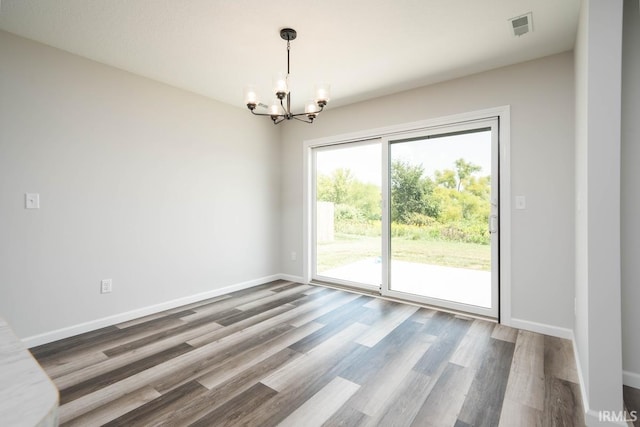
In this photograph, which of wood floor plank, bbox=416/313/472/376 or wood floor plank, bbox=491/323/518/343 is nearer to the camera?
wood floor plank, bbox=416/313/472/376

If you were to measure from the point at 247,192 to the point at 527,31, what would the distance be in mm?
3617

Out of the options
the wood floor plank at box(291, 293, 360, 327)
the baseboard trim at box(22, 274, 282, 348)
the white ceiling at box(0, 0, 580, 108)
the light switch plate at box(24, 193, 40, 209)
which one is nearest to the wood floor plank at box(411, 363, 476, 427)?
the wood floor plank at box(291, 293, 360, 327)

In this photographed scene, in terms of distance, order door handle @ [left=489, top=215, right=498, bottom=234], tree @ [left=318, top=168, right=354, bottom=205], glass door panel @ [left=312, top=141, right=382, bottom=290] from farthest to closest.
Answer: tree @ [left=318, top=168, right=354, bottom=205] < glass door panel @ [left=312, top=141, right=382, bottom=290] < door handle @ [left=489, top=215, right=498, bottom=234]

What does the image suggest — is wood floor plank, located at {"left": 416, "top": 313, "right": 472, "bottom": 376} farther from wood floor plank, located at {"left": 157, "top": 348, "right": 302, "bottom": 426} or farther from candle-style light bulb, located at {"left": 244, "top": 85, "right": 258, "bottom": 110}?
candle-style light bulb, located at {"left": 244, "top": 85, "right": 258, "bottom": 110}

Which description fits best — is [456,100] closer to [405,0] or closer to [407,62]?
[407,62]

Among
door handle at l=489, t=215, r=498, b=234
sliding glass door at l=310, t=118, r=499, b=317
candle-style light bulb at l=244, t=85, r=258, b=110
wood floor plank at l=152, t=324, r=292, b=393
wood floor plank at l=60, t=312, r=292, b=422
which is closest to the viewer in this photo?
wood floor plank at l=60, t=312, r=292, b=422

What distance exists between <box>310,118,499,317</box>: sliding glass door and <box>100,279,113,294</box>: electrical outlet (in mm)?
2613

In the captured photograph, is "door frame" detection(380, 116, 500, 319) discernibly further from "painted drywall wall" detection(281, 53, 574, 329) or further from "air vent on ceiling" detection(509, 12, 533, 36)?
"air vent on ceiling" detection(509, 12, 533, 36)

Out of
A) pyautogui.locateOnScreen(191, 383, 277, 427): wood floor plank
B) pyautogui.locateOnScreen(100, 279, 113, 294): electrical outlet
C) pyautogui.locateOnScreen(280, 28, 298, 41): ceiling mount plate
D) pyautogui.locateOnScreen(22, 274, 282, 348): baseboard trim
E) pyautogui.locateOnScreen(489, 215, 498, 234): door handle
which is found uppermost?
pyautogui.locateOnScreen(280, 28, 298, 41): ceiling mount plate

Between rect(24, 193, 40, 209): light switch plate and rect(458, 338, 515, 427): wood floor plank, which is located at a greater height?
rect(24, 193, 40, 209): light switch plate

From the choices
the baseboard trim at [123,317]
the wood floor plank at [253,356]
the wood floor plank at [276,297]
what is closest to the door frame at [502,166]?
the wood floor plank at [253,356]

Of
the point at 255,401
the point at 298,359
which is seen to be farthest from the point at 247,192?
the point at 255,401

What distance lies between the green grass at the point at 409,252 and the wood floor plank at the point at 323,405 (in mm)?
2076

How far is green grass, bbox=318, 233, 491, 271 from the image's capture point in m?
3.36
